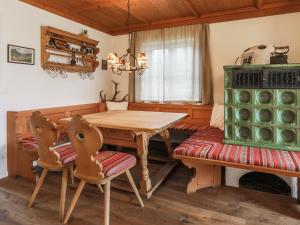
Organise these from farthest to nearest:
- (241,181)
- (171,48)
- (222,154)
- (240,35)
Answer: (171,48)
(240,35)
(241,181)
(222,154)

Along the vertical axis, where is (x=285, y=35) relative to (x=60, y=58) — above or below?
above

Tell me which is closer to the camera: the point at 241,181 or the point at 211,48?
the point at 241,181

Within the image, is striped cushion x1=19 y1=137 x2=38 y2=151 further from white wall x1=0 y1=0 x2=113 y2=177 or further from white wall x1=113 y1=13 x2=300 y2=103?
white wall x1=113 y1=13 x2=300 y2=103

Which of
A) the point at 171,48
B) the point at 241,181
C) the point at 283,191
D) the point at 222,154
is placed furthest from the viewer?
the point at 171,48

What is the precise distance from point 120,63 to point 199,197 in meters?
1.68


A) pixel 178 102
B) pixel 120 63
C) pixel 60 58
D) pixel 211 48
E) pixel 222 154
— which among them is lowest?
pixel 222 154

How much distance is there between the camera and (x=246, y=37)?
11.3 feet

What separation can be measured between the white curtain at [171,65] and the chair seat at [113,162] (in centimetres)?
213

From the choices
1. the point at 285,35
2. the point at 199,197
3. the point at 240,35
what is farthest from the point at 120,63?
the point at 285,35

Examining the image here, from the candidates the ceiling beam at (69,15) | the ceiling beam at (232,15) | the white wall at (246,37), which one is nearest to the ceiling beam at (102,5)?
the ceiling beam at (69,15)

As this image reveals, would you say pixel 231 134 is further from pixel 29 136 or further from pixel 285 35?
pixel 29 136

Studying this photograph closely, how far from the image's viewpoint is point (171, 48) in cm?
391

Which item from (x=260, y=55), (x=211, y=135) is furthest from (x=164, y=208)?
(x=260, y=55)

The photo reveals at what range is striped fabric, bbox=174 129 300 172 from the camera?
1.91 m
